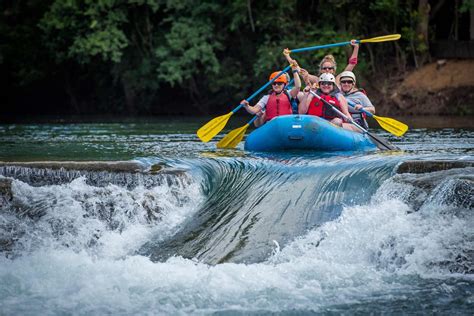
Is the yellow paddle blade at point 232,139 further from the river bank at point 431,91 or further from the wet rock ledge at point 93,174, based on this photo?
the river bank at point 431,91

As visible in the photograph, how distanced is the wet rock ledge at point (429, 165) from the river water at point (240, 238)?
0.15 metres

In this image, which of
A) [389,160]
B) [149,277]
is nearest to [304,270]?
[149,277]

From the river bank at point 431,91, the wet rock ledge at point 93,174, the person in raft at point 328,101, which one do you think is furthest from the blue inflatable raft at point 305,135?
the river bank at point 431,91

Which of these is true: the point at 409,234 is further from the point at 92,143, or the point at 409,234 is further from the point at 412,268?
the point at 92,143

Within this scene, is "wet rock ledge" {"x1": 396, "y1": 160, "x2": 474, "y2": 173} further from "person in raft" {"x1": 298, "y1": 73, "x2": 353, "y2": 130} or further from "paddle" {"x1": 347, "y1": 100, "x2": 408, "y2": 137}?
"paddle" {"x1": 347, "y1": 100, "x2": 408, "y2": 137}

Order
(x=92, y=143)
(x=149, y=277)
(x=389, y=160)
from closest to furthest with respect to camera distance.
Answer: (x=149, y=277) < (x=389, y=160) < (x=92, y=143)

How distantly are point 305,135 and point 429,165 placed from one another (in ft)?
7.06

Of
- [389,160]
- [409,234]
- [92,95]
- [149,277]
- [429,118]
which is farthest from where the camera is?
[92,95]

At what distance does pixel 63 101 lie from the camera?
27.3 metres

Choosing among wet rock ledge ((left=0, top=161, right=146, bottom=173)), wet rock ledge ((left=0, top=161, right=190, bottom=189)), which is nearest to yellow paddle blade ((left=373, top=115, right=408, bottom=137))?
wet rock ledge ((left=0, top=161, right=190, bottom=189))

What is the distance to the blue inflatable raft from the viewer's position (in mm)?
9625

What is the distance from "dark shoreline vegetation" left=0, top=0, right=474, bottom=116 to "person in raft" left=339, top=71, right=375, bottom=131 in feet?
26.0

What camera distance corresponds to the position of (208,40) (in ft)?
69.7

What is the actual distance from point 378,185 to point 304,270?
1.50 meters
